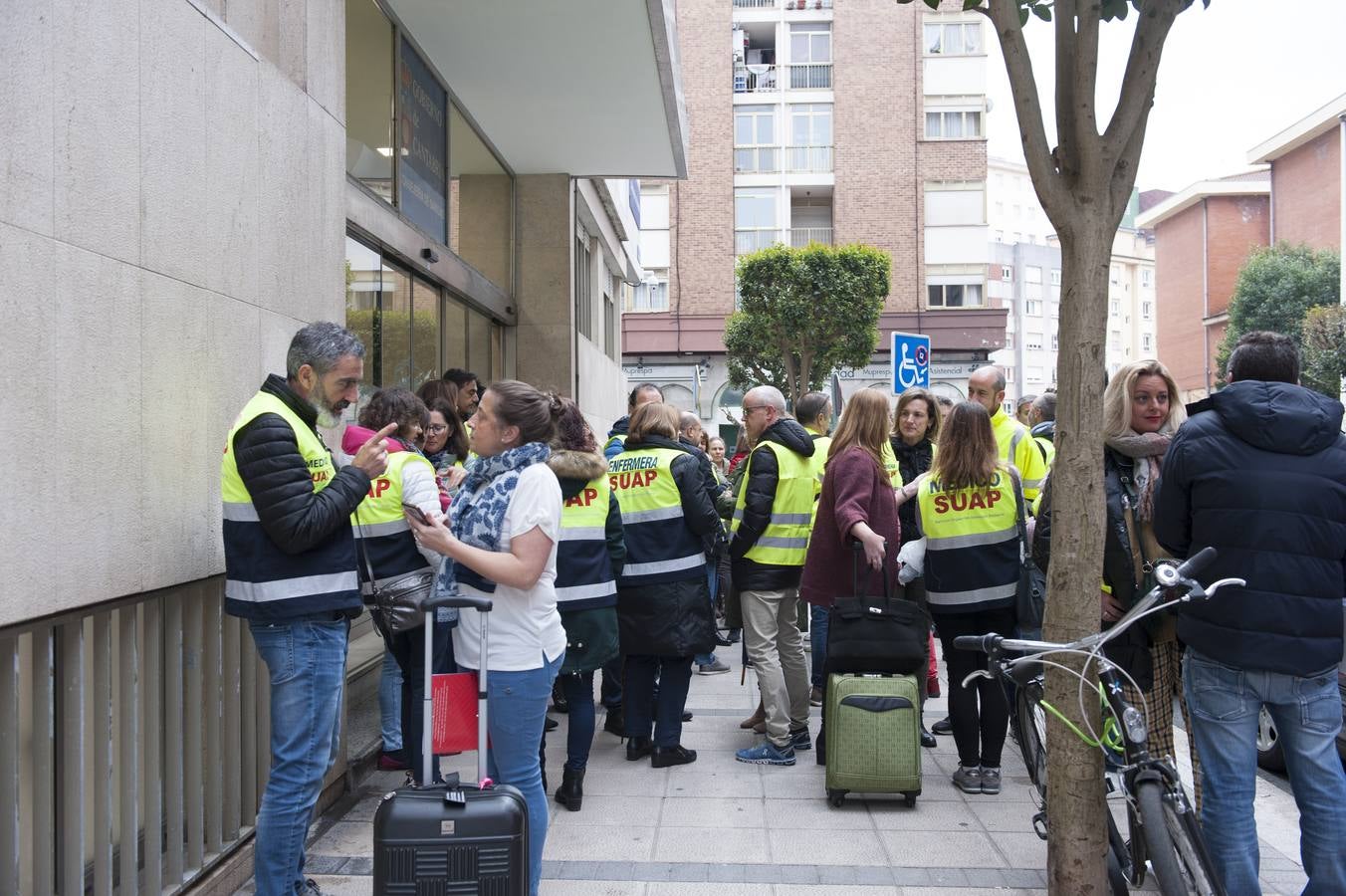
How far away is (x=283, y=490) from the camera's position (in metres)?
3.50

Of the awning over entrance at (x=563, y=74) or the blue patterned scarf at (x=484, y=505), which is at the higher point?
the awning over entrance at (x=563, y=74)

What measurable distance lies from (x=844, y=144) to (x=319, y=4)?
36672 millimetres

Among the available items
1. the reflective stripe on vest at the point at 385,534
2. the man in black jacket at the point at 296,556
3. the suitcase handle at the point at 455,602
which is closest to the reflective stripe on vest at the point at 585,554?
the reflective stripe on vest at the point at 385,534

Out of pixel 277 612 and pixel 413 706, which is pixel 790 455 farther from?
pixel 277 612

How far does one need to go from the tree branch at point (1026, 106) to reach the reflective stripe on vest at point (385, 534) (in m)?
2.84

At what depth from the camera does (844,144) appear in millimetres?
40062

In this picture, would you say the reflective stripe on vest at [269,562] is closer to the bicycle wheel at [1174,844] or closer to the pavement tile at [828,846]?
the pavement tile at [828,846]

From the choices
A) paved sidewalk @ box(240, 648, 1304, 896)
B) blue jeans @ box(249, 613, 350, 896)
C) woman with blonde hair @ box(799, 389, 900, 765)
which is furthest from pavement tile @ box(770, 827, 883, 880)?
blue jeans @ box(249, 613, 350, 896)

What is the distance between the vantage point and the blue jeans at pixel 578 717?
5.34 metres

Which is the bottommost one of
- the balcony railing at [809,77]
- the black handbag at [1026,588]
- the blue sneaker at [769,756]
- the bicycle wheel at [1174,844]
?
the blue sneaker at [769,756]

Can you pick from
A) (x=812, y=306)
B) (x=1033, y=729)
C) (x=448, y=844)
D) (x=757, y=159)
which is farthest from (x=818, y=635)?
(x=757, y=159)

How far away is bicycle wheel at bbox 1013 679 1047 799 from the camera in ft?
13.3

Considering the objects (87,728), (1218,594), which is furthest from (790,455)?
(87,728)

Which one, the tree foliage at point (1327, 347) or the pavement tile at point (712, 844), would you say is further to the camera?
the tree foliage at point (1327, 347)
